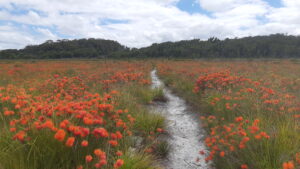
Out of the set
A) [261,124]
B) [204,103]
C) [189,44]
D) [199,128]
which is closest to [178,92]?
[204,103]

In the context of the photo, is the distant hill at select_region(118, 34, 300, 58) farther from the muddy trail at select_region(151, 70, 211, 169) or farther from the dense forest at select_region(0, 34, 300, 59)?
the muddy trail at select_region(151, 70, 211, 169)

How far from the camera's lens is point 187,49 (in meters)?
82.6

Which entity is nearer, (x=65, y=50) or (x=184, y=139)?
(x=184, y=139)

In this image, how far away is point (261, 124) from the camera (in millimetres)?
3479

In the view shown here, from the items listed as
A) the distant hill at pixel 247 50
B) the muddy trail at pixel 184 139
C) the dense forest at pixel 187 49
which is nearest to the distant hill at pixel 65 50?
the dense forest at pixel 187 49

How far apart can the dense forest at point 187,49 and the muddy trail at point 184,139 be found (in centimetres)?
6549

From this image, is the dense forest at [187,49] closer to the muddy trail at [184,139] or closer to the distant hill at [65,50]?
the distant hill at [65,50]

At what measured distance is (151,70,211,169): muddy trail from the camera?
11.7 ft

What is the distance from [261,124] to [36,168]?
3.19m

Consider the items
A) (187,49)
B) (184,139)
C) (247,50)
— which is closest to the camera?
(184,139)

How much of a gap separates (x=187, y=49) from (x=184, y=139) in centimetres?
8040

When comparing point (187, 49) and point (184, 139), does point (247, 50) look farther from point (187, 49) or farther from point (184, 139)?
point (184, 139)

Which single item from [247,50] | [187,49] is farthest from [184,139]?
[187,49]

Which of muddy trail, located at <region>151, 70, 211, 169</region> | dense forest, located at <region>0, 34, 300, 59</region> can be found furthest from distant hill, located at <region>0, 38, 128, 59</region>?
muddy trail, located at <region>151, 70, 211, 169</region>
